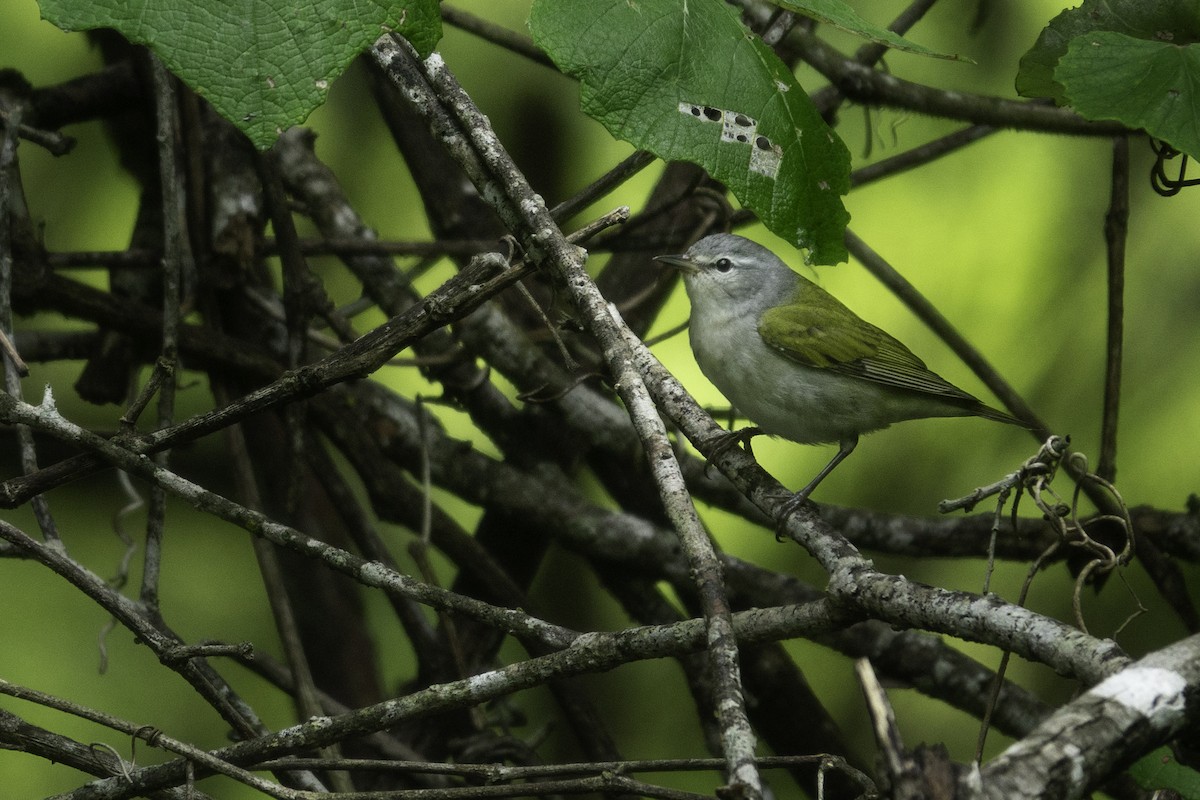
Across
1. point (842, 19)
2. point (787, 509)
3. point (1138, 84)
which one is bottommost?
point (787, 509)

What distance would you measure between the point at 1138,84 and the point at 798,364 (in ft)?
4.93

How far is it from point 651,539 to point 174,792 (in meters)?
1.82

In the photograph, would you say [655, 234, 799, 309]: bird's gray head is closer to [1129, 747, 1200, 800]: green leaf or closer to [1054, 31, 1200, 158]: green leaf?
[1054, 31, 1200, 158]: green leaf

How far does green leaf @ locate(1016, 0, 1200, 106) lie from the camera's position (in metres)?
2.58

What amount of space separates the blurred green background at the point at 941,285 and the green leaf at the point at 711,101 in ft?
6.03

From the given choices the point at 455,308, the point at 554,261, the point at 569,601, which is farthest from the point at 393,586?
the point at 569,601

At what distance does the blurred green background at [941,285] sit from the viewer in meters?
3.85

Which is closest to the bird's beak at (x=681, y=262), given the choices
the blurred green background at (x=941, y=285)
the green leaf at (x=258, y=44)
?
the blurred green background at (x=941, y=285)

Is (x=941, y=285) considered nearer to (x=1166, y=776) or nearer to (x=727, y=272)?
(x=727, y=272)

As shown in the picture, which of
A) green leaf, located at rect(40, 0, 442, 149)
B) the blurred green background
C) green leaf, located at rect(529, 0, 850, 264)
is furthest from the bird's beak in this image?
green leaf, located at rect(40, 0, 442, 149)

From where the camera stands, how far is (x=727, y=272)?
12.0 ft

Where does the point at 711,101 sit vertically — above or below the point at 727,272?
below

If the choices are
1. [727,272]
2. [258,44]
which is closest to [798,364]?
[727,272]

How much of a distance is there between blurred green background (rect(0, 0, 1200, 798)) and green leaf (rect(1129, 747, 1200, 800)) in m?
1.98
